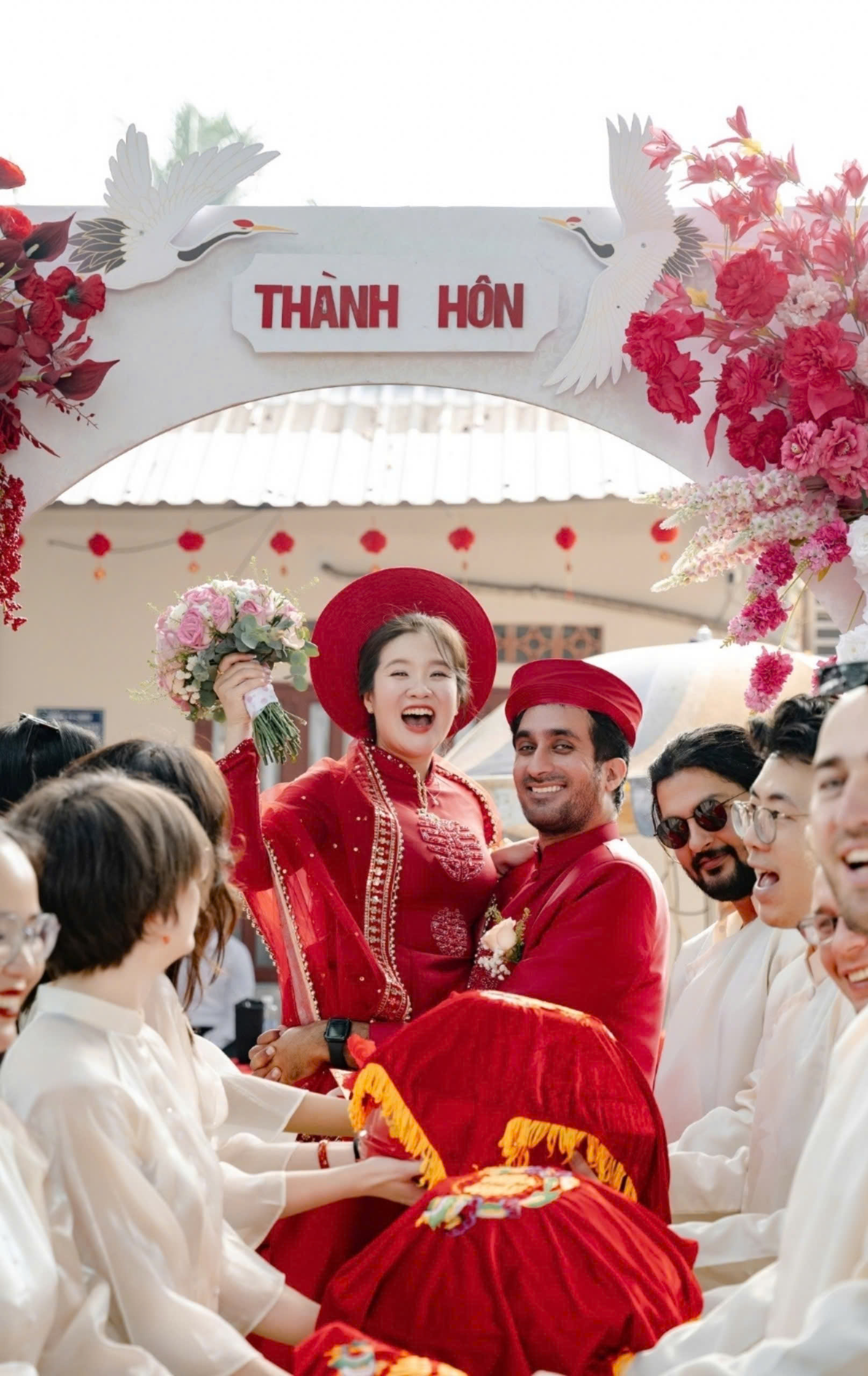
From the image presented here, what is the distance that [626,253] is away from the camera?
4160 mm

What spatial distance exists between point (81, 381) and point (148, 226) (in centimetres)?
46

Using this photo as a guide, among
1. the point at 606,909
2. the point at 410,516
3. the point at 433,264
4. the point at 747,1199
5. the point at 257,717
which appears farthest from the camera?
the point at 410,516

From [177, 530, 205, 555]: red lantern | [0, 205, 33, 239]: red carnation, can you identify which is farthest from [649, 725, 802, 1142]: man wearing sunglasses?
[177, 530, 205, 555]: red lantern

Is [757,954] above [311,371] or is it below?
below

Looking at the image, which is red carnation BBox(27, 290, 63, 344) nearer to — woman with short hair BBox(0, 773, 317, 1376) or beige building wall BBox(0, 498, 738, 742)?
woman with short hair BBox(0, 773, 317, 1376)

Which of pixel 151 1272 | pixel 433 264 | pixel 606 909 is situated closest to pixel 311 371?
pixel 433 264

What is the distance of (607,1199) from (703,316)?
2.31 m

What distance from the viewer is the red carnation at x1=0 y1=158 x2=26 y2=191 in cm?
399

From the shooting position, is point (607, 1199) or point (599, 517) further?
point (599, 517)

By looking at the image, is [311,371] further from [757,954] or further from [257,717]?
[757,954]

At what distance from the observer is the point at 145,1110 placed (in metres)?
2.24

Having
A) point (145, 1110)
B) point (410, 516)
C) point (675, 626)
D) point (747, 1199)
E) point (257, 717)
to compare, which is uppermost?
point (410, 516)

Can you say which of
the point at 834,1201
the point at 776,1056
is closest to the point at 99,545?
the point at 776,1056

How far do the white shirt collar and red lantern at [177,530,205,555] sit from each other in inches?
242
